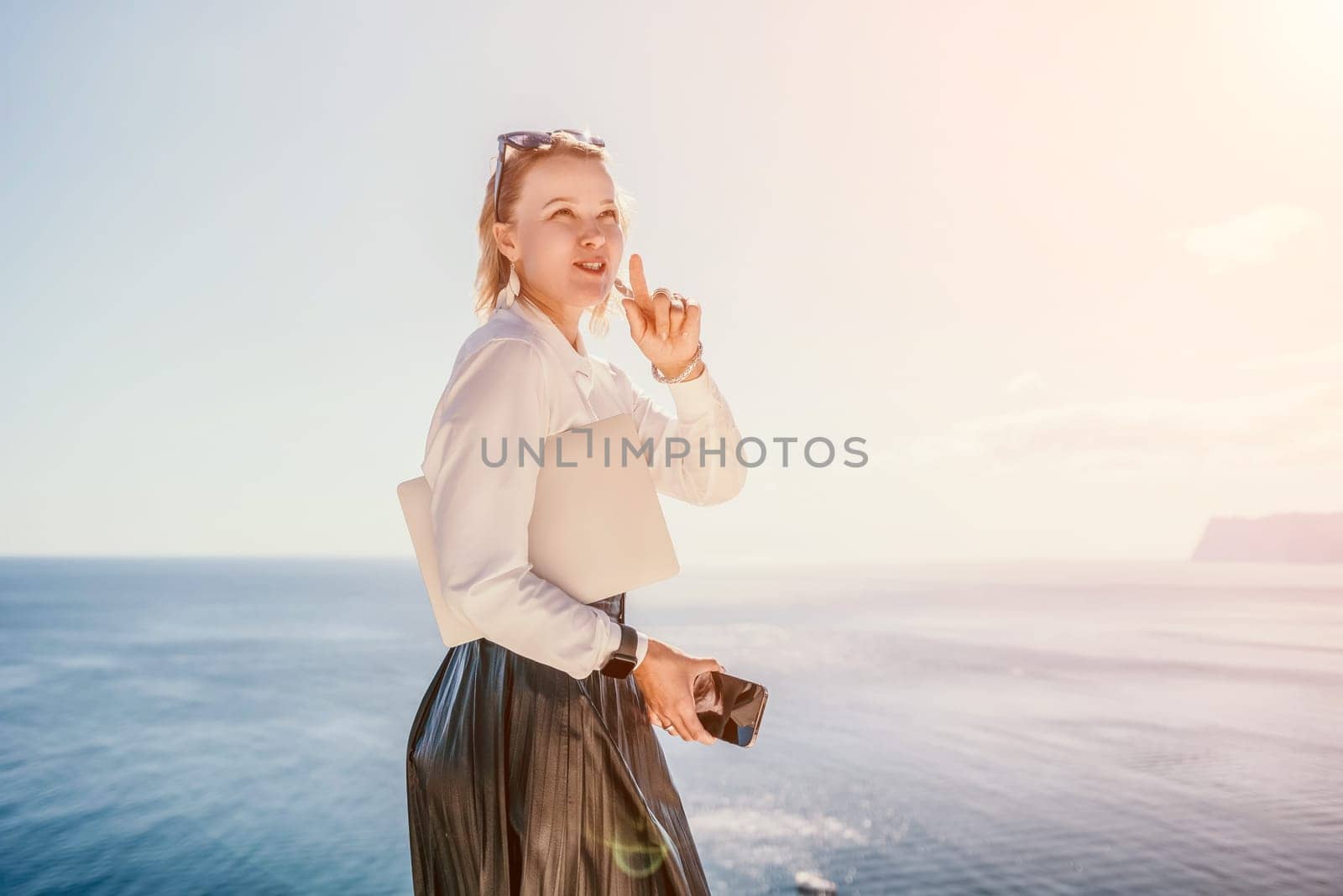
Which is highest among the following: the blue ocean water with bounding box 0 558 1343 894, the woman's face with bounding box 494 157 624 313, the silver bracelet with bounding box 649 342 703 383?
the woman's face with bounding box 494 157 624 313

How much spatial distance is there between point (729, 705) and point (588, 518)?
33 cm

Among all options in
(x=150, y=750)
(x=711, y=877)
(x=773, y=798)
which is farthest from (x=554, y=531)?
(x=150, y=750)

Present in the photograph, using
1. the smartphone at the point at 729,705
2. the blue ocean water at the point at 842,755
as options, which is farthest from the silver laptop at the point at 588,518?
the blue ocean water at the point at 842,755

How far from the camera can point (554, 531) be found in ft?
4.33

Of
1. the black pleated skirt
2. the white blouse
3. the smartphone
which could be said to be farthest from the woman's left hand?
the smartphone

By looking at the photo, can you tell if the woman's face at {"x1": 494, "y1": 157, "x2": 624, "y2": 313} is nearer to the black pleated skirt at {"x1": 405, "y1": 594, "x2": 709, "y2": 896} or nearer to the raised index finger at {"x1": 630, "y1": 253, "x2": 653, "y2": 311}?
the raised index finger at {"x1": 630, "y1": 253, "x2": 653, "y2": 311}

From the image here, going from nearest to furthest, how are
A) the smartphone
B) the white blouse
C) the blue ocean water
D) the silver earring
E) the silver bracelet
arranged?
the white blouse < the smartphone < the silver earring < the silver bracelet < the blue ocean water

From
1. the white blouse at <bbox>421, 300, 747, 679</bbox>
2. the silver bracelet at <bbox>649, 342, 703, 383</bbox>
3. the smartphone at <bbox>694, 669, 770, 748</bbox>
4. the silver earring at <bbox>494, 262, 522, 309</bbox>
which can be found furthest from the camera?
the silver bracelet at <bbox>649, 342, 703, 383</bbox>

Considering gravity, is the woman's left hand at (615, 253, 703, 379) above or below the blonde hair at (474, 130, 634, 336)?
below

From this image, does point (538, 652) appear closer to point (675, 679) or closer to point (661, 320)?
point (675, 679)

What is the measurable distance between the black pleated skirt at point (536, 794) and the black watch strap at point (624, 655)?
0.08m

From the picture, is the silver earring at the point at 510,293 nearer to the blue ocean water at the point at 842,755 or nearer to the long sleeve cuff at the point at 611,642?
the long sleeve cuff at the point at 611,642

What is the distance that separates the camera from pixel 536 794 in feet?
4.16

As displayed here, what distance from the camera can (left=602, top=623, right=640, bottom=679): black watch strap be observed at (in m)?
1.24
